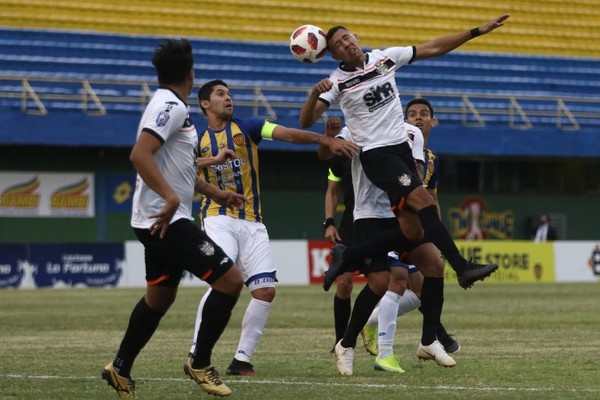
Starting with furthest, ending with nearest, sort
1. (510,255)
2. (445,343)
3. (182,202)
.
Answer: (510,255) → (445,343) → (182,202)

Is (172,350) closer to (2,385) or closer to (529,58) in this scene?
(2,385)

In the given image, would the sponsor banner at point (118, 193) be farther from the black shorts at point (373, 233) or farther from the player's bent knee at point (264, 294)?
the player's bent knee at point (264, 294)

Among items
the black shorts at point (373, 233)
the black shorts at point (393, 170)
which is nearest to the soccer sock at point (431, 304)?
the black shorts at point (373, 233)

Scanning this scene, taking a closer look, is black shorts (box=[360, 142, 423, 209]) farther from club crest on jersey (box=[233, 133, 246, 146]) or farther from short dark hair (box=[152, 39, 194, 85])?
short dark hair (box=[152, 39, 194, 85])

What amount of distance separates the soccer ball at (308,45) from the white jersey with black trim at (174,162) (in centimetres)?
232

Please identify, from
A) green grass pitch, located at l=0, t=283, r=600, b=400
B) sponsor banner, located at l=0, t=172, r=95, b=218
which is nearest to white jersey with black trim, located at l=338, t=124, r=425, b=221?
green grass pitch, located at l=0, t=283, r=600, b=400

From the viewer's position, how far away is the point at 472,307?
20.3 m

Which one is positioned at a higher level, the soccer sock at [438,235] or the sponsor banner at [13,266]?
the soccer sock at [438,235]

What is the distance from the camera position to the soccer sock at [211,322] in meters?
7.84

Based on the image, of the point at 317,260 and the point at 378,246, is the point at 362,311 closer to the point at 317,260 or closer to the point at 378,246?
the point at 378,246

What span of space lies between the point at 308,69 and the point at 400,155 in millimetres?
26466

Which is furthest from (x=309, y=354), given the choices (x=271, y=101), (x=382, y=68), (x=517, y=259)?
(x=271, y=101)

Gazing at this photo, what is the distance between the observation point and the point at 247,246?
1005 centimetres

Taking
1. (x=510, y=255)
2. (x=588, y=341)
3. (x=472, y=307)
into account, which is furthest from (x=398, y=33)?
(x=588, y=341)
